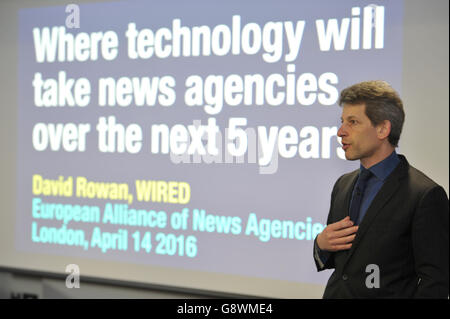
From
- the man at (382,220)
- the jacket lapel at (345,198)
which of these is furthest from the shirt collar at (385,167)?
the jacket lapel at (345,198)

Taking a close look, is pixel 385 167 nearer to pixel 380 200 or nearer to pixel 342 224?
pixel 380 200

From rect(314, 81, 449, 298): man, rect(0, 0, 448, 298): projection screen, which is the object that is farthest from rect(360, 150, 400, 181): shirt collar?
rect(0, 0, 448, 298): projection screen

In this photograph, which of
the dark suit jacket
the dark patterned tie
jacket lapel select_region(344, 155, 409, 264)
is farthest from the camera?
the dark patterned tie

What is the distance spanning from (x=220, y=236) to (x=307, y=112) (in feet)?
2.94

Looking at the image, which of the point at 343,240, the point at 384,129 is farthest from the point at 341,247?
the point at 384,129

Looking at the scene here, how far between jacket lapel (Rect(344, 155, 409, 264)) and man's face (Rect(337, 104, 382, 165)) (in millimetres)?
113

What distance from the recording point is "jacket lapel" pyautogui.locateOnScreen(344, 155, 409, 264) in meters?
1.60

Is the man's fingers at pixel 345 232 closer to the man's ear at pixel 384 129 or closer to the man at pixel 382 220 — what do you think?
the man at pixel 382 220

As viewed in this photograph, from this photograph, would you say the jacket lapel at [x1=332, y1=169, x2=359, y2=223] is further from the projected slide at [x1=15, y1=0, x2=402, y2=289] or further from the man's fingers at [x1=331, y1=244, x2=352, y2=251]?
the projected slide at [x1=15, y1=0, x2=402, y2=289]

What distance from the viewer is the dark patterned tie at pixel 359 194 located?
171 cm

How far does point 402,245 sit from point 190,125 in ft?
5.66
